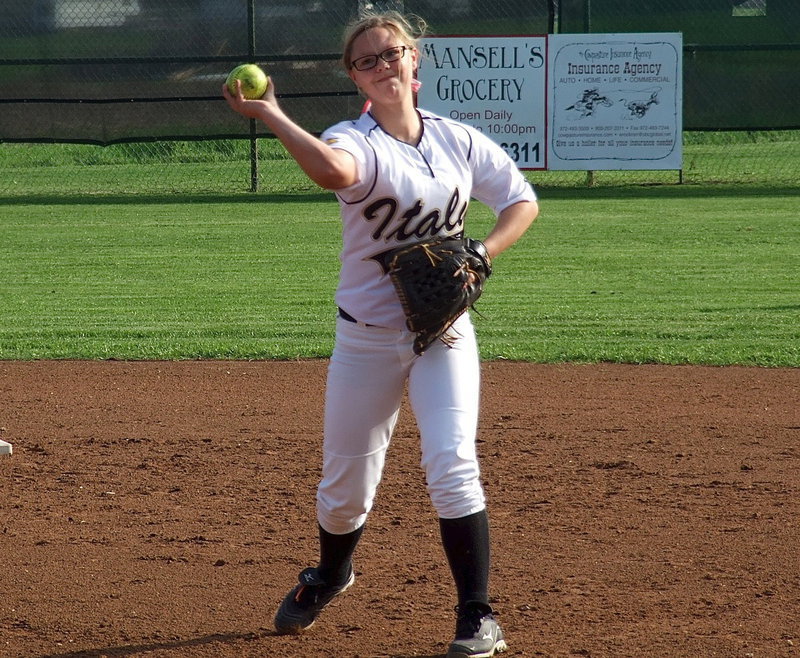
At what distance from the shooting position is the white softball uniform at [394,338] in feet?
9.83

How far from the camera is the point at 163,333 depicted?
26.4 feet

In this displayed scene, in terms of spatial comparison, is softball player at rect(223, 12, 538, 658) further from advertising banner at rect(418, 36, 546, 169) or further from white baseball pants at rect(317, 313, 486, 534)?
advertising banner at rect(418, 36, 546, 169)

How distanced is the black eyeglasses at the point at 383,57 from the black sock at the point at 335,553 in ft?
4.27

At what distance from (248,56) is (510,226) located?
1411cm

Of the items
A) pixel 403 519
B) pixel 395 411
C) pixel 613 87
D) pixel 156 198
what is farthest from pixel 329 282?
pixel 156 198

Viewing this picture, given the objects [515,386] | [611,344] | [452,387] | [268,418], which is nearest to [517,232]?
[452,387]

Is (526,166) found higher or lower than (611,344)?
higher

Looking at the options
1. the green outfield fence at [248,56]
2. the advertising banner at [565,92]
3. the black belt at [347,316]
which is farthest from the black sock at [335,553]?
the green outfield fence at [248,56]

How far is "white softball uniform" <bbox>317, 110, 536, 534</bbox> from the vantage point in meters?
3.00

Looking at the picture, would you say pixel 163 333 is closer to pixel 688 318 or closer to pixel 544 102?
pixel 688 318

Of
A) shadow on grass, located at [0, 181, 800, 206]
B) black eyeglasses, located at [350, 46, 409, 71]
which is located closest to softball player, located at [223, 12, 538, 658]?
black eyeglasses, located at [350, 46, 409, 71]

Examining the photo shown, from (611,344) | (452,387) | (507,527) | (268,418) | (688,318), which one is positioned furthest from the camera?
(688,318)

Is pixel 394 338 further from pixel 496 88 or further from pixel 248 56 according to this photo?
pixel 248 56

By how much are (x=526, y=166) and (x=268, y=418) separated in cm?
1033
